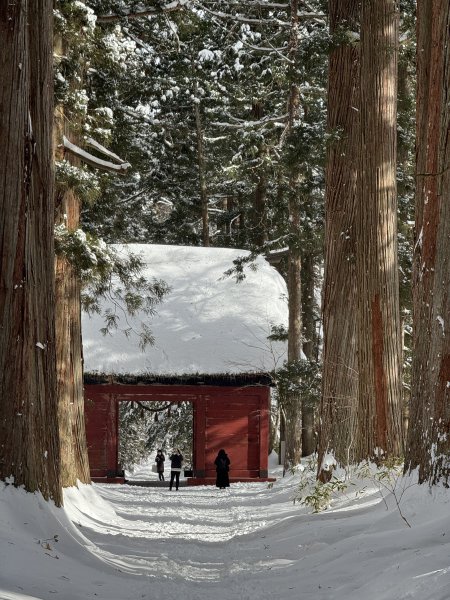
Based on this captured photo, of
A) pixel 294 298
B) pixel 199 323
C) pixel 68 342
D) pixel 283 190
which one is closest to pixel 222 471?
pixel 294 298

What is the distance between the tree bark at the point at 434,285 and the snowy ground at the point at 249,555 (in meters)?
0.39

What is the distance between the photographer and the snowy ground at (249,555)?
606 cm

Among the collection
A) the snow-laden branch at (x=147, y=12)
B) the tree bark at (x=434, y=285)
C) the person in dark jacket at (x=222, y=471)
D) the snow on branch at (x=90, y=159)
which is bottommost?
the person in dark jacket at (x=222, y=471)

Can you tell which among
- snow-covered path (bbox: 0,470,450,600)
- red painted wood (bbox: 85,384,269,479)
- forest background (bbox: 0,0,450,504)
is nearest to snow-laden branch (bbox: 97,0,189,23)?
forest background (bbox: 0,0,450,504)

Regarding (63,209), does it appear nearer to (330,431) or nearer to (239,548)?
(330,431)

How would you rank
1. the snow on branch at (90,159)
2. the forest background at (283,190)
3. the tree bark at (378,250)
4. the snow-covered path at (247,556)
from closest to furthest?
1. the snow-covered path at (247,556)
2. the forest background at (283,190)
3. the tree bark at (378,250)
4. the snow on branch at (90,159)

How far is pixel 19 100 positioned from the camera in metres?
8.16

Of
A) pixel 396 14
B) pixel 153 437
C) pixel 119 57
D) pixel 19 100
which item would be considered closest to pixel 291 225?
pixel 119 57

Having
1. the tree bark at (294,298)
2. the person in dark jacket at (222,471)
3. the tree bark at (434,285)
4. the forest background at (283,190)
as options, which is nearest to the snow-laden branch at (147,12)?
the forest background at (283,190)

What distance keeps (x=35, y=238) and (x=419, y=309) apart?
3.64 meters

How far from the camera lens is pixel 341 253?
1318 centimetres

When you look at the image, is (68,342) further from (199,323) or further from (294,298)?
(199,323)

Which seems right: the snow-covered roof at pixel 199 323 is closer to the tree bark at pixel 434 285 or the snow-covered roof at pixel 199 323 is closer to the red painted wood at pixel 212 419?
the red painted wood at pixel 212 419

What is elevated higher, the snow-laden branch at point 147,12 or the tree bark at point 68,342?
the snow-laden branch at point 147,12
